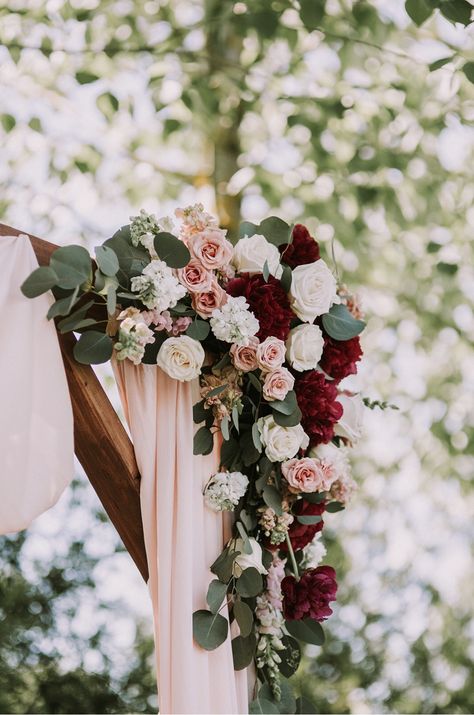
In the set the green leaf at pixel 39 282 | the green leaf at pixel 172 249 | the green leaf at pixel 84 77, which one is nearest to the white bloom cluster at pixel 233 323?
the green leaf at pixel 172 249

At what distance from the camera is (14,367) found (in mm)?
1378

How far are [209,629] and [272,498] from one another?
277mm

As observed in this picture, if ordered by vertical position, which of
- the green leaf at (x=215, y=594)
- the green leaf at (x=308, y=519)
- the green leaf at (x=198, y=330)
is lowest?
the green leaf at (x=308, y=519)

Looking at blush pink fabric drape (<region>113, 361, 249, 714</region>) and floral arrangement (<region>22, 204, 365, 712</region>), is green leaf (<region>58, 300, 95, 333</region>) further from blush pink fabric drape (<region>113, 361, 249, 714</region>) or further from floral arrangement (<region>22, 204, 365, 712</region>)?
blush pink fabric drape (<region>113, 361, 249, 714</region>)

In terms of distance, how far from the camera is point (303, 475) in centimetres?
164

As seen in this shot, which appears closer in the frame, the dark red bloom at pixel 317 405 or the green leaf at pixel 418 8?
the dark red bloom at pixel 317 405

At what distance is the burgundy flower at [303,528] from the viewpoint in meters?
1.69

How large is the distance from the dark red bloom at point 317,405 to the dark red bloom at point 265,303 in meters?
0.11

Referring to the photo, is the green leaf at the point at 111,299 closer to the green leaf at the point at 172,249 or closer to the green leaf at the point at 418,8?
the green leaf at the point at 172,249

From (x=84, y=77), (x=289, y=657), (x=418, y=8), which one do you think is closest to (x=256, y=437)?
(x=289, y=657)

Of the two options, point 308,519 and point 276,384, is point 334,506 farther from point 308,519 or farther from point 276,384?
point 276,384

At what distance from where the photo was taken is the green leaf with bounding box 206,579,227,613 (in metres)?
1.53

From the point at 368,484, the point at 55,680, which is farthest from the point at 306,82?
the point at 55,680

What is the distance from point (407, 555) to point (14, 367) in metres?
3.00
